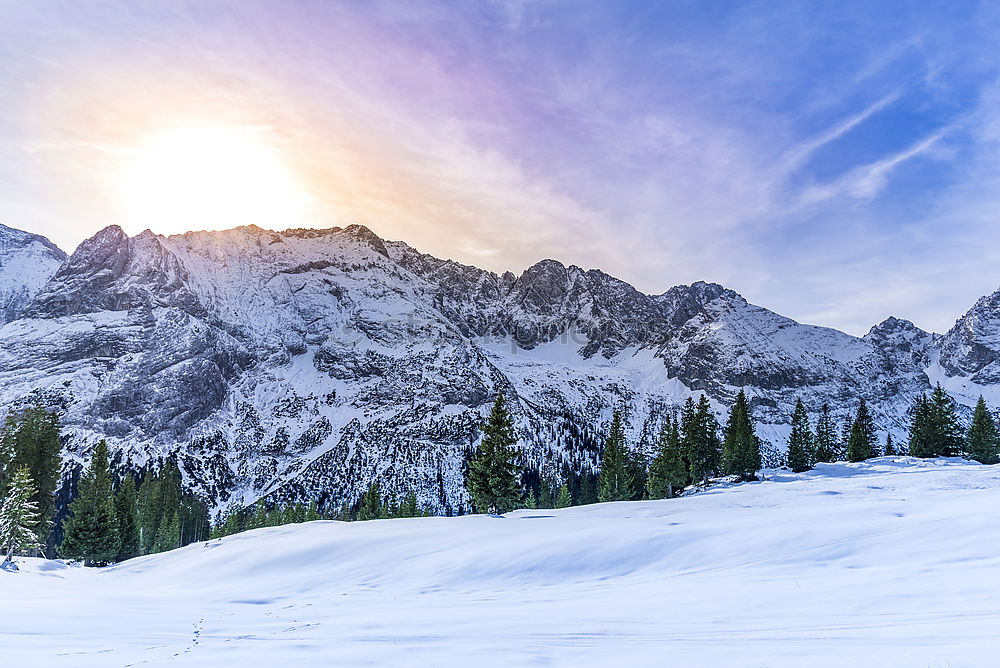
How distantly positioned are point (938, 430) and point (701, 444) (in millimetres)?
29724

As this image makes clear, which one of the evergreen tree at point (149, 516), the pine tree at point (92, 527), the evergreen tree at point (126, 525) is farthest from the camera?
the evergreen tree at point (149, 516)

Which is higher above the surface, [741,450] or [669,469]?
[741,450]

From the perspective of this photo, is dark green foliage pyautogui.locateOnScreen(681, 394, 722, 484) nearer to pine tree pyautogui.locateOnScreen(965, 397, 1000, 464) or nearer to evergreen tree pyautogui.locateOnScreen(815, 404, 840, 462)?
evergreen tree pyautogui.locateOnScreen(815, 404, 840, 462)

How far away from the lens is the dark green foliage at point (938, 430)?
6191 centimetres

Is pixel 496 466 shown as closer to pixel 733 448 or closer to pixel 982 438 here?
pixel 733 448

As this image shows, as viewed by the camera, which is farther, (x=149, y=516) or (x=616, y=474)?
(x=149, y=516)

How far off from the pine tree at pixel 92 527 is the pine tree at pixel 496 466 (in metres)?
38.1

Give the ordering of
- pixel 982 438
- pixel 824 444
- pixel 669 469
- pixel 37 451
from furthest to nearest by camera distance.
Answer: pixel 824 444 → pixel 669 469 → pixel 982 438 → pixel 37 451

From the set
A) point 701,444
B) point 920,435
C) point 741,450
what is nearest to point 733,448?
point 741,450

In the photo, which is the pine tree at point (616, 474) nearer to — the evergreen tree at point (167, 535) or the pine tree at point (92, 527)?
the pine tree at point (92, 527)

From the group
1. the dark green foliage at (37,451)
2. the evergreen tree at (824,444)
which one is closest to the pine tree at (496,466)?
the dark green foliage at (37,451)

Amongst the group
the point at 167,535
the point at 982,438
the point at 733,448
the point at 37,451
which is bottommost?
the point at 167,535

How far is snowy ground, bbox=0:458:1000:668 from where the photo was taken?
250 inches

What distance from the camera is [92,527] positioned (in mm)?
48781
